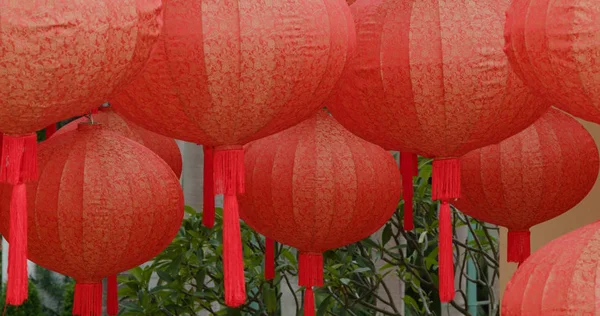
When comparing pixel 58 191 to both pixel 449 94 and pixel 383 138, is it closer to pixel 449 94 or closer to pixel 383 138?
pixel 383 138

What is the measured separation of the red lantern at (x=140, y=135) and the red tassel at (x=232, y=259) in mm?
905

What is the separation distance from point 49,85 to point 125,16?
15cm

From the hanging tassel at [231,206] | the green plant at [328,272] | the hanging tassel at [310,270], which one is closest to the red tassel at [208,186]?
the hanging tassel at [310,270]

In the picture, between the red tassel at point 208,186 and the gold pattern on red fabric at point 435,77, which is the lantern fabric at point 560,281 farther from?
the red tassel at point 208,186

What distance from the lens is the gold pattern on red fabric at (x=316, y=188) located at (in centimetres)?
270

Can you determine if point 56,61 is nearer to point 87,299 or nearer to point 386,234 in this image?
point 87,299

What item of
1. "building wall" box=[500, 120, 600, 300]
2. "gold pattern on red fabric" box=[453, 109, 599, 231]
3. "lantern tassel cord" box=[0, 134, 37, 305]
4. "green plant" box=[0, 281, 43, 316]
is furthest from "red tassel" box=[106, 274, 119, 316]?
"green plant" box=[0, 281, 43, 316]

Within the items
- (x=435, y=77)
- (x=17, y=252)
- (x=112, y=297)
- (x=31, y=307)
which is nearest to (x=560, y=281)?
(x=435, y=77)

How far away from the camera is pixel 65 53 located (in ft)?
5.72

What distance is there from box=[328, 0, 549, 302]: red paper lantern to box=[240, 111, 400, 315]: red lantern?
Result: 43 centimetres

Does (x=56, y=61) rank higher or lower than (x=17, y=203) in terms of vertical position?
higher

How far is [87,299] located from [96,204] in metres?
0.29

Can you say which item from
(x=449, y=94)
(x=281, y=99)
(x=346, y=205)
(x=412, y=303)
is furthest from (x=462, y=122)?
(x=412, y=303)

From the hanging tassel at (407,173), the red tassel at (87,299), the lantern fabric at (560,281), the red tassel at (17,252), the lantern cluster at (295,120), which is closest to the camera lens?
the lantern fabric at (560,281)
